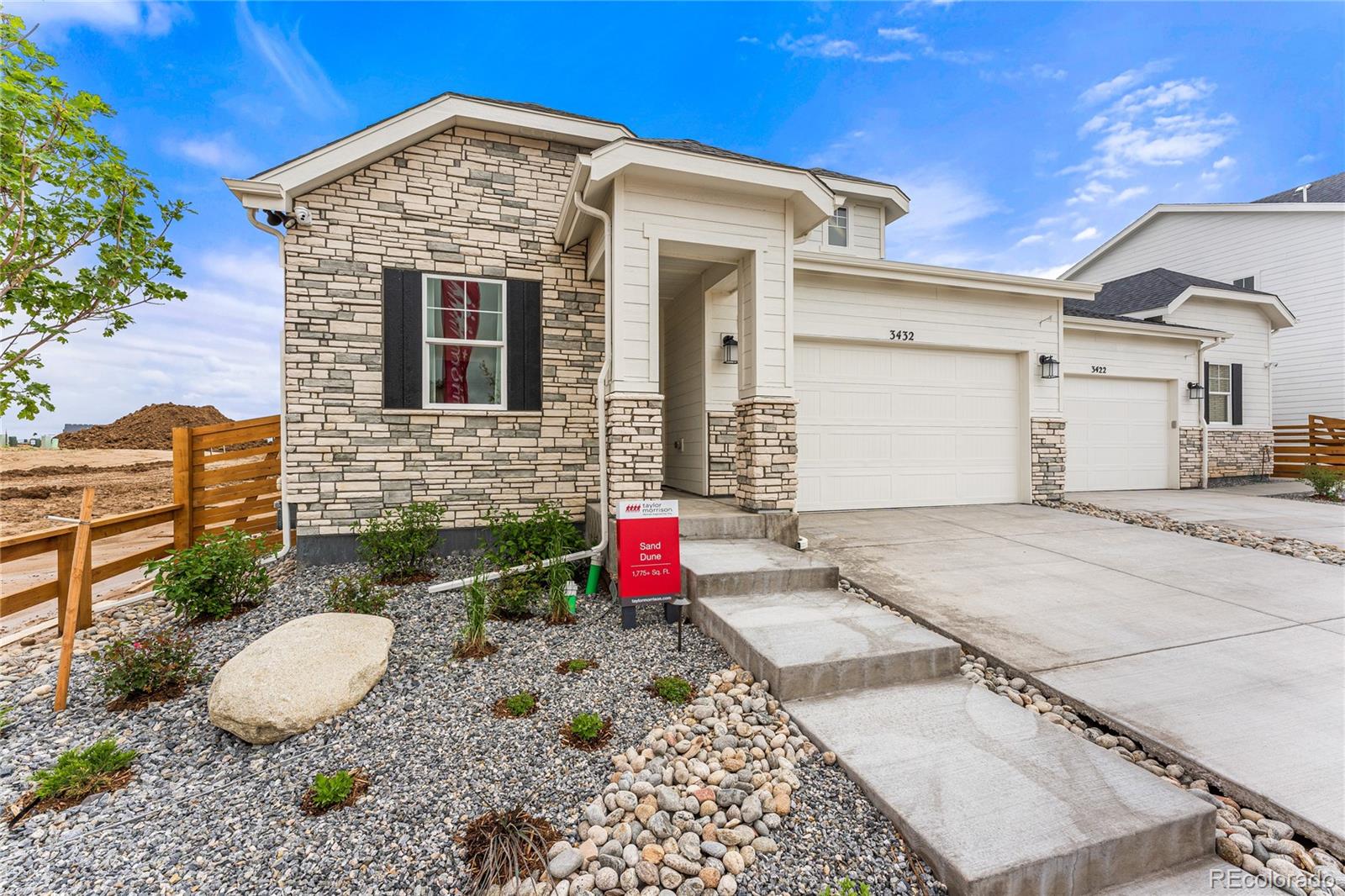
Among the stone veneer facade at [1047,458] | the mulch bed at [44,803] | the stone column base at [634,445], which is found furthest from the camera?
the stone veneer facade at [1047,458]

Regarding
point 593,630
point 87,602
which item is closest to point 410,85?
point 87,602

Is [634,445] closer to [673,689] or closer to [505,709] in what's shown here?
[673,689]

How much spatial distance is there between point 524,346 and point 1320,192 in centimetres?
2237

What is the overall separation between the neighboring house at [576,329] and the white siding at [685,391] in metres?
0.06

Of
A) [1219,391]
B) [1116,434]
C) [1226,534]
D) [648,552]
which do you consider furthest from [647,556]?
[1219,391]

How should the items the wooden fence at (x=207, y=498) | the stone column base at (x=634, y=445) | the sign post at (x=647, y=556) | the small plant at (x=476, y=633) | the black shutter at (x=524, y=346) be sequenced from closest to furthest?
the small plant at (x=476, y=633), the sign post at (x=647, y=556), the wooden fence at (x=207, y=498), the stone column base at (x=634, y=445), the black shutter at (x=524, y=346)

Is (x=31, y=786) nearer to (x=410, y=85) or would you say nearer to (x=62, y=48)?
(x=62, y=48)

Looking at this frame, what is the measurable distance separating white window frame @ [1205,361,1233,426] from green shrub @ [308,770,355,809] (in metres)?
15.1

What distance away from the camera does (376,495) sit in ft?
17.9

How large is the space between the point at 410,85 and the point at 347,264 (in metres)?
2.67

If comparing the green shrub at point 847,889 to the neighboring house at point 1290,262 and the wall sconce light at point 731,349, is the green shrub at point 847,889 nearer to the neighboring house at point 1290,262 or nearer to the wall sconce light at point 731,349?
the wall sconce light at point 731,349

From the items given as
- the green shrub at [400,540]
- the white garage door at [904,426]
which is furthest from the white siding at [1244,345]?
the green shrub at [400,540]

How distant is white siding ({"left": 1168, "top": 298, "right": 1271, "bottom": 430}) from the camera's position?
437 inches

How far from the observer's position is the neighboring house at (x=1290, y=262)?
12.2 m
